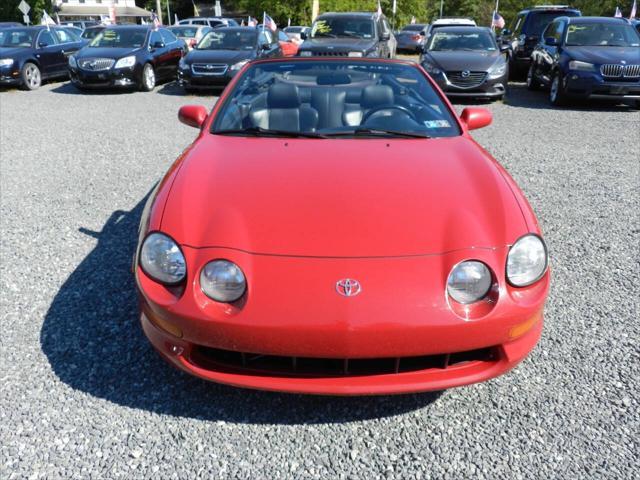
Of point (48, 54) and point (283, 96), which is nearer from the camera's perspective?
point (283, 96)

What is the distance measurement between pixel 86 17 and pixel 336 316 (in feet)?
230

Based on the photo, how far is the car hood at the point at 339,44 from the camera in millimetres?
11336

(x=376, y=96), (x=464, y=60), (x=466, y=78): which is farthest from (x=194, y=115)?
(x=464, y=60)

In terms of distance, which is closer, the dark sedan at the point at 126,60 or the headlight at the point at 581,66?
the headlight at the point at 581,66

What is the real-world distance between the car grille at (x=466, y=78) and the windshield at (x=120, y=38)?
23.6ft

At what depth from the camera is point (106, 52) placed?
11.9 m

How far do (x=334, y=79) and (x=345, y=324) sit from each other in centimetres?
226

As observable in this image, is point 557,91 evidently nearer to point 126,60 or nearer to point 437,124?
point 437,124

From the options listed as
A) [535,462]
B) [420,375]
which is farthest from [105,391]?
[535,462]

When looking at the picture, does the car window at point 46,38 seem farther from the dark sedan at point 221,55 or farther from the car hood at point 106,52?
the dark sedan at point 221,55

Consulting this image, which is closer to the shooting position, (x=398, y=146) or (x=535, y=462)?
(x=535, y=462)

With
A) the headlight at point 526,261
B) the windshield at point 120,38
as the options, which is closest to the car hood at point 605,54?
the headlight at point 526,261

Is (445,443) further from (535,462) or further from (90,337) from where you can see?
(90,337)

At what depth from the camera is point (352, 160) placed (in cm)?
285
